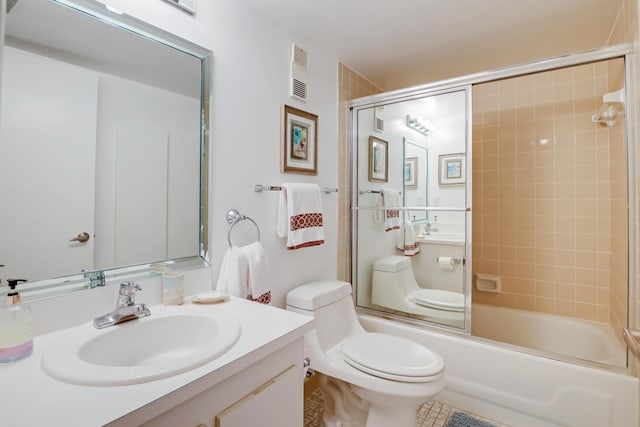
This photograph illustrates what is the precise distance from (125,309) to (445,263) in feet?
5.61

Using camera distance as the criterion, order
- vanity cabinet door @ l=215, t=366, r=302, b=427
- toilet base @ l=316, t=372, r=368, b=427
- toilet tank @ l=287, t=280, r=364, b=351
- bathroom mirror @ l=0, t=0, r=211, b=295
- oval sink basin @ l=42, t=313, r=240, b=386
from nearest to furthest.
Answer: oval sink basin @ l=42, t=313, r=240, b=386, vanity cabinet door @ l=215, t=366, r=302, b=427, bathroom mirror @ l=0, t=0, r=211, b=295, toilet base @ l=316, t=372, r=368, b=427, toilet tank @ l=287, t=280, r=364, b=351

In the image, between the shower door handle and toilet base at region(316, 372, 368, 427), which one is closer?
the shower door handle

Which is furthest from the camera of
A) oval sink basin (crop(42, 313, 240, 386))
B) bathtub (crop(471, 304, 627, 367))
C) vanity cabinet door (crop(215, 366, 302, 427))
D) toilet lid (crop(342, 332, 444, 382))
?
bathtub (crop(471, 304, 627, 367))

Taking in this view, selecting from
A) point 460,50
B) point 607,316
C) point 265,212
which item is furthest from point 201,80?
point 607,316

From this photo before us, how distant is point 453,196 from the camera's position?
6.18 feet

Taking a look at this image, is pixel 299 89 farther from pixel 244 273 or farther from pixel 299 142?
pixel 244 273

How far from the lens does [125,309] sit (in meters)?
1.04

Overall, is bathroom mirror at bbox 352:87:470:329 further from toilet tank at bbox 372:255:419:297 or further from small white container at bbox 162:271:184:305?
small white container at bbox 162:271:184:305

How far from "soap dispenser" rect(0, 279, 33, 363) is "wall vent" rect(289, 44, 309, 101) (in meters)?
1.47

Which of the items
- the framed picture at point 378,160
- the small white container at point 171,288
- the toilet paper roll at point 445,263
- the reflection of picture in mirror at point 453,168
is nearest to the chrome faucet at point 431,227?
the toilet paper roll at point 445,263

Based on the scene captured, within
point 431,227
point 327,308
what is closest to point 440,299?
point 431,227

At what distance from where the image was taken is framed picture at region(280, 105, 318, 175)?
1.76m

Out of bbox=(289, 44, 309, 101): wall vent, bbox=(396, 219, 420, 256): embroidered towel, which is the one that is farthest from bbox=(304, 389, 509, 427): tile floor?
bbox=(289, 44, 309, 101): wall vent

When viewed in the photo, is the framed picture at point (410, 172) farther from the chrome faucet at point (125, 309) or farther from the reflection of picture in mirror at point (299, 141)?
the chrome faucet at point (125, 309)
